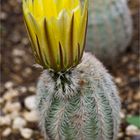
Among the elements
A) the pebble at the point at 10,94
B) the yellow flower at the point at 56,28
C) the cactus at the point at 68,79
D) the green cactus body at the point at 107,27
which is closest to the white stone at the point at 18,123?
the pebble at the point at 10,94

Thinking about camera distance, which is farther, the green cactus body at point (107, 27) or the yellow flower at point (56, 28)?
the green cactus body at point (107, 27)

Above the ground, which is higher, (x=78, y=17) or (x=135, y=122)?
(x=78, y=17)

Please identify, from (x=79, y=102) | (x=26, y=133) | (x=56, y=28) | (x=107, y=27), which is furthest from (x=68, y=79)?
(x=107, y=27)

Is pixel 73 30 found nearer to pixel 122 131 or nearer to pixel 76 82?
pixel 76 82

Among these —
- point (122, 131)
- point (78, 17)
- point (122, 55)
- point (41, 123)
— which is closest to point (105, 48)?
point (122, 55)

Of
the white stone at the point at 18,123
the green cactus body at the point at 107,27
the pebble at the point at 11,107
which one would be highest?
the green cactus body at the point at 107,27

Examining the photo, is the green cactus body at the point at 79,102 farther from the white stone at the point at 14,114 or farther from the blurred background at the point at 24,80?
the white stone at the point at 14,114
